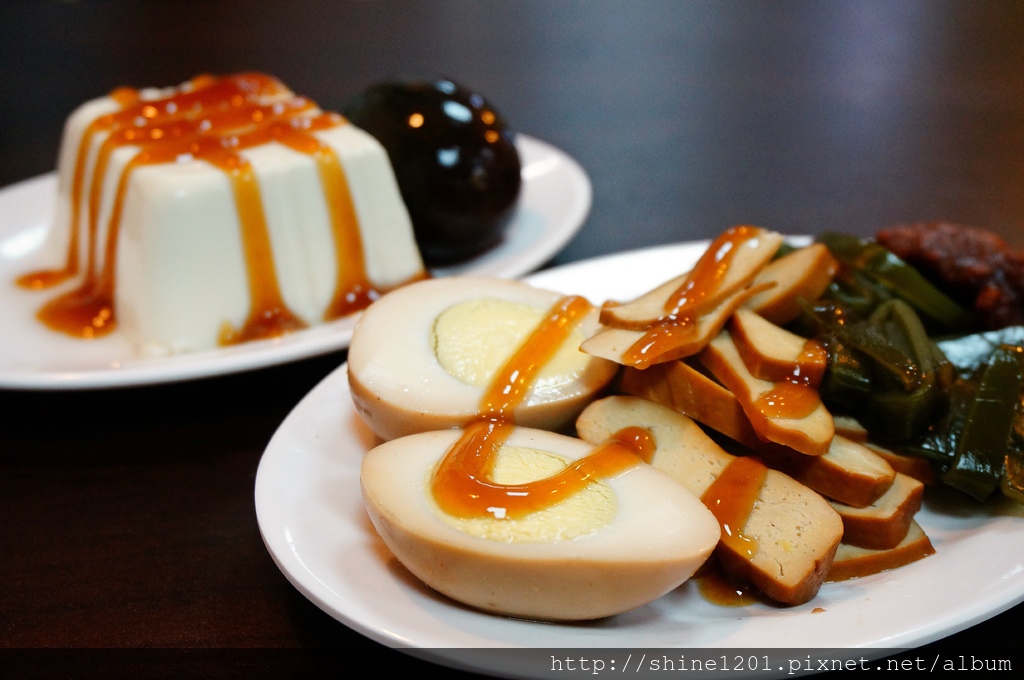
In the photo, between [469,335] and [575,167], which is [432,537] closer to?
[469,335]

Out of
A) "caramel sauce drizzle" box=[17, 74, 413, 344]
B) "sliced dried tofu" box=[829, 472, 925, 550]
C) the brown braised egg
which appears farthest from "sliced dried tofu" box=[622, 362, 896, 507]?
"caramel sauce drizzle" box=[17, 74, 413, 344]

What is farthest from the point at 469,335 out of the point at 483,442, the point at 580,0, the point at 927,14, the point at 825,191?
the point at 580,0

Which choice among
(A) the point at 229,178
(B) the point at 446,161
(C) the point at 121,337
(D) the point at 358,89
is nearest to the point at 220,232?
(A) the point at 229,178

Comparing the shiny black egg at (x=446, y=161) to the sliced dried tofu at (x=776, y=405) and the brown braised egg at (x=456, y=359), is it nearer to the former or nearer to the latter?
the brown braised egg at (x=456, y=359)

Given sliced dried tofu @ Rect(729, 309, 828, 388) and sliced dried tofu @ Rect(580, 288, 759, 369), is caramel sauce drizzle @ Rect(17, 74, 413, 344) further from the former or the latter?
sliced dried tofu @ Rect(729, 309, 828, 388)

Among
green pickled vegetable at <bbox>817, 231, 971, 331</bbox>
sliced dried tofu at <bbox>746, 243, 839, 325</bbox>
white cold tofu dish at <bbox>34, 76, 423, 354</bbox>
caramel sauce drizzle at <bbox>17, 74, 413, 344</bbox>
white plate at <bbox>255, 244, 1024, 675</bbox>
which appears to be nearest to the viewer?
white plate at <bbox>255, 244, 1024, 675</bbox>

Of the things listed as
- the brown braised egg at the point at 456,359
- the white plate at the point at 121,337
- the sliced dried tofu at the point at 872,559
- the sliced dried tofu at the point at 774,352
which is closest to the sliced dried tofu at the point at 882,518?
the sliced dried tofu at the point at 872,559
